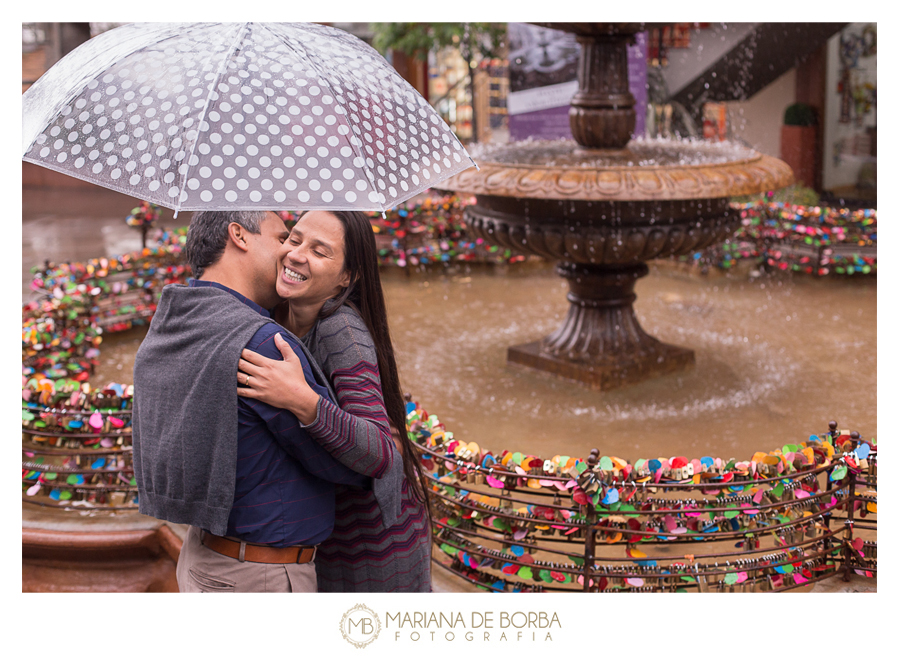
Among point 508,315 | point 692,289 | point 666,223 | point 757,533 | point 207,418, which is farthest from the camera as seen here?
point 692,289

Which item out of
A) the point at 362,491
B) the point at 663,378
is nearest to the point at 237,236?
the point at 362,491

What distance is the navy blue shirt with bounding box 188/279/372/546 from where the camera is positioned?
2.13 m

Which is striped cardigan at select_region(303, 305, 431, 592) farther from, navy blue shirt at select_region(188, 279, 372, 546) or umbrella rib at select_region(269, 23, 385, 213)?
umbrella rib at select_region(269, 23, 385, 213)

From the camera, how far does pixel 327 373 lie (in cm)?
237

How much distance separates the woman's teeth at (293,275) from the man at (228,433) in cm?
5

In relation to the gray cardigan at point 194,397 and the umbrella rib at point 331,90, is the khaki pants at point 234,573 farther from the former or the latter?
the umbrella rib at point 331,90

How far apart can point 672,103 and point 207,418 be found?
13321 mm

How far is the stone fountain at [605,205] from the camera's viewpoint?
530 cm

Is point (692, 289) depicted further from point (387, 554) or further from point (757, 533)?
point (387, 554)

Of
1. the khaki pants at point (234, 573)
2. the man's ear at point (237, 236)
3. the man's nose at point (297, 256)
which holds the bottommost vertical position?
the khaki pants at point (234, 573)

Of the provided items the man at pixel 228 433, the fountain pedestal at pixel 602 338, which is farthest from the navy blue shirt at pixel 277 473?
the fountain pedestal at pixel 602 338
